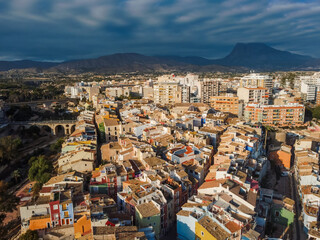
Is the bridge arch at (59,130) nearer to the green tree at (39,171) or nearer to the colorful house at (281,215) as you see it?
the green tree at (39,171)

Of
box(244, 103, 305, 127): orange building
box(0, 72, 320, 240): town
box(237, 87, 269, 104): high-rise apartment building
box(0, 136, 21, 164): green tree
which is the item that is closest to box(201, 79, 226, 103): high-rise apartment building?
box(237, 87, 269, 104): high-rise apartment building

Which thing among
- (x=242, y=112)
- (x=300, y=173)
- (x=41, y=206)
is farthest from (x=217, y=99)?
(x=41, y=206)

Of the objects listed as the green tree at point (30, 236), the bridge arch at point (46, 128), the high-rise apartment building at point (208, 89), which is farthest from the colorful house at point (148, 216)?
the high-rise apartment building at point (208, 89)

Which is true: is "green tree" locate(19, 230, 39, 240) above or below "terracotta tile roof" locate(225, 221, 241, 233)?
below

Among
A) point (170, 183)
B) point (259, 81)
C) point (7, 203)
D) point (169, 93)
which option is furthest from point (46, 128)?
point (259, 81)

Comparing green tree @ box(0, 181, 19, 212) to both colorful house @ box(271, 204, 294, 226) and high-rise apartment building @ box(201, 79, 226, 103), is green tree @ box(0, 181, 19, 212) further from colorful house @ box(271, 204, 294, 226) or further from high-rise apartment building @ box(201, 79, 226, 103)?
high-rise apartment building @ box(201, 79, 226, 103)

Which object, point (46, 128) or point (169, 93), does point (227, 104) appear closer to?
point (169, 93)

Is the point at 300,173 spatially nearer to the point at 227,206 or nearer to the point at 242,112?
the point at 227,206
